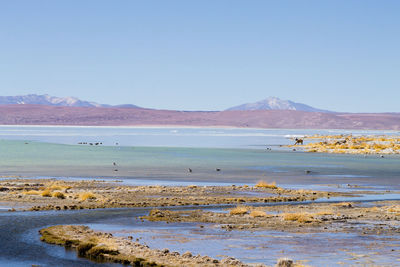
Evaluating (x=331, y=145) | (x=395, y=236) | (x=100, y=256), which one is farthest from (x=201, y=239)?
(x=331, y=145)

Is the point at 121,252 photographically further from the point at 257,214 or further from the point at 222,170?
the point at 222,170

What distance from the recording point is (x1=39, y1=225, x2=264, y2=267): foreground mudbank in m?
15.9

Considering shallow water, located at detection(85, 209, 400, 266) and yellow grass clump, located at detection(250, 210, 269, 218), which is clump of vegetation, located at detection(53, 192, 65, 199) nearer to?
shallow water, located at detection(85, 209, 400, 266)

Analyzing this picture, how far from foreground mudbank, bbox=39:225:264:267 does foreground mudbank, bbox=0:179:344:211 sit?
22.3 feet

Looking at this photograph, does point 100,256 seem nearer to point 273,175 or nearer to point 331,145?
point 273,175

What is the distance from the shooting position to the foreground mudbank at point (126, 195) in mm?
28453

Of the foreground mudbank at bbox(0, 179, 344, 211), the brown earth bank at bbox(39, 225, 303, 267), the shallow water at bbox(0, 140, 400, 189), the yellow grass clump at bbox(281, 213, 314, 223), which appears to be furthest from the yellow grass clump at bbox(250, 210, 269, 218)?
the shallow water at bbox(0, 140, 400, 189)

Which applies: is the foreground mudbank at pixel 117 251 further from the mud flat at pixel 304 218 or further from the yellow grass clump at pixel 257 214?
the yellow grass clump at pixel 257 214

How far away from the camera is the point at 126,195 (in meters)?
31.5

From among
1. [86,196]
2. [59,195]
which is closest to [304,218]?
[86,196]

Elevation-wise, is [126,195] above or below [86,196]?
below

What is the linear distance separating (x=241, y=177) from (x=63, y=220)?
851 inches

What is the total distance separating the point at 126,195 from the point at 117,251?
14.3 metres

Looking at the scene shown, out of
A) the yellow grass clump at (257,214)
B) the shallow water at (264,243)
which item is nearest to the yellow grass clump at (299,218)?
the yellow grass clump at (257,214)
